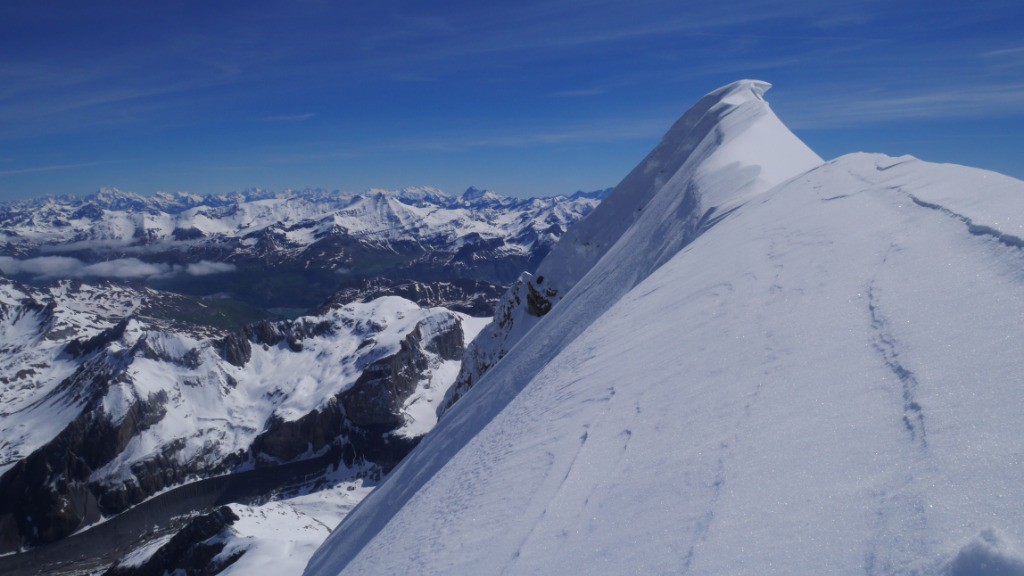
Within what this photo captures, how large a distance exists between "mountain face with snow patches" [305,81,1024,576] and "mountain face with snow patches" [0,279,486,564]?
125m

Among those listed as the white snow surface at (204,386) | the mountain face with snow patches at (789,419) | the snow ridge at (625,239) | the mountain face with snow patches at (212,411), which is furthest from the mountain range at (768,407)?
the white snow surface at (204,386)

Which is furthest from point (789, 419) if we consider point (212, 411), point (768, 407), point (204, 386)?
point (204, 386)

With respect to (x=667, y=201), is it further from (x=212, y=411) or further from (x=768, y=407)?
(x=212, y=411)

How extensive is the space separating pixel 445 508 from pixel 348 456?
5394 inches

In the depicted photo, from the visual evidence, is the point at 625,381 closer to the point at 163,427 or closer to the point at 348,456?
the point at 348,456

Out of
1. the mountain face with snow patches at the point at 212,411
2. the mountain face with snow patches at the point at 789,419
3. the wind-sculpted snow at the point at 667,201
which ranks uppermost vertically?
the wind-sculpted snow at the point at 667,201

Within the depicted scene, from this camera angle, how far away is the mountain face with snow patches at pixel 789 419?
11.6ft

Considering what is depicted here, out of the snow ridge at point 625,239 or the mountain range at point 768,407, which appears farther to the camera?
the snow ridge at point 625,239

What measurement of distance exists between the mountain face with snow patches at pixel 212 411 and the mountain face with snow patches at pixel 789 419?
12466 centimetres

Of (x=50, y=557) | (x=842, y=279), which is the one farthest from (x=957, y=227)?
(x=50, y=557)

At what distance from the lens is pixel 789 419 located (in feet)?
16.3

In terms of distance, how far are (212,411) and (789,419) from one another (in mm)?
165557

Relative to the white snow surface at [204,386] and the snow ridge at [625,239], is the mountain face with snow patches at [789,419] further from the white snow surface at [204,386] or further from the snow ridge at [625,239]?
the white snow surface at [204,386]

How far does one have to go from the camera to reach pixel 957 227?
7.23m
